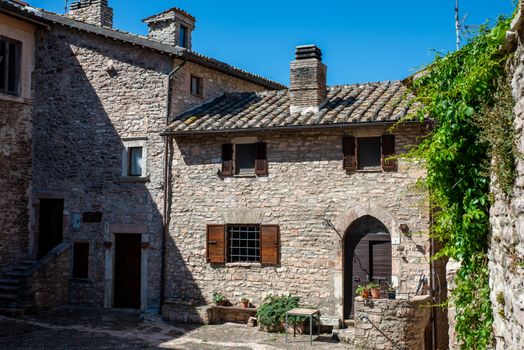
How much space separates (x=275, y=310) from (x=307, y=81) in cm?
570

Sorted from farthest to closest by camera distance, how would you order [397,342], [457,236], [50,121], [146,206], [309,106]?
1. [50,121]
2. [146,206]
3. [309,106]
4. [397,342]
5. [457,236]

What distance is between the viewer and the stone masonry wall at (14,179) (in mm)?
15461

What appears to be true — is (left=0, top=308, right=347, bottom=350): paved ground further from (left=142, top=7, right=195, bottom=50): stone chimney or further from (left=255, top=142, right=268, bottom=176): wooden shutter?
(left=142, top=7, right=195, bottom=50): stone chimney

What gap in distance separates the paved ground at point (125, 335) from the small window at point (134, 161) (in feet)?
12.4

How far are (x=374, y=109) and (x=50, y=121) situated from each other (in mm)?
9234

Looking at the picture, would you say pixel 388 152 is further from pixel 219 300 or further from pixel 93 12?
pixel 93 12

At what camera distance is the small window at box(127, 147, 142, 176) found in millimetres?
15469

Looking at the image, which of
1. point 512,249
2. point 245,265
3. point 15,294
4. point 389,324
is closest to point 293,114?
point 245,265

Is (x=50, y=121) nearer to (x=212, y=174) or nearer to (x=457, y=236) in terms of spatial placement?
(x=212, y=174)

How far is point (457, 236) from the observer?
6633 millimetres

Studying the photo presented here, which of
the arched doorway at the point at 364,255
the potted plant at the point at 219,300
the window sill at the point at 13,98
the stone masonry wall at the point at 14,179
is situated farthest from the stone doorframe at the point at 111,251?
the arched doorway at the point at 364,255

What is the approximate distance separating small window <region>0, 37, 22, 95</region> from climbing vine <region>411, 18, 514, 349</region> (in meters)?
12.5

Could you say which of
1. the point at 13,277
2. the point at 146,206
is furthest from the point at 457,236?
the point at 13,277

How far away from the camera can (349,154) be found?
1310 cm
